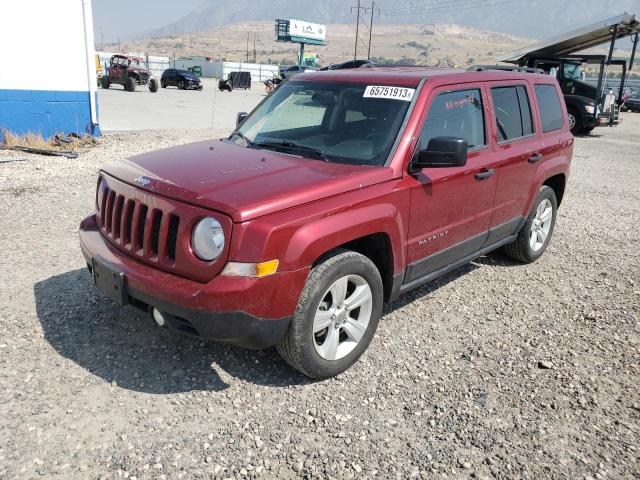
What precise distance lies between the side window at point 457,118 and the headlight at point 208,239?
1.63 metres

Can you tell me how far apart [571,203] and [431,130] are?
5.61 meters

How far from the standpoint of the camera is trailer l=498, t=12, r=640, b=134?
16500 millimetres

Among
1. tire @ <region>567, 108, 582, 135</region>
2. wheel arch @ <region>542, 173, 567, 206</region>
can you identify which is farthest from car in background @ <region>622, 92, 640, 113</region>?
wheel arch @ <region>542, 173, 567, 206</region>

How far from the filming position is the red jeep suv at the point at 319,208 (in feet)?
9.36

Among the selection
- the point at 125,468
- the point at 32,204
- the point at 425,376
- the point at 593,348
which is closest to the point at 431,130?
the point at 425,376

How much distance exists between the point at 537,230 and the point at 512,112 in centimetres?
148

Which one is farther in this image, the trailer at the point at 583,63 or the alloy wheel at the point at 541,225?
the trailer at the point at 583,63

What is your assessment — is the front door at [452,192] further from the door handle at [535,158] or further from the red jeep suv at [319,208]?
the door handle at [535,158]

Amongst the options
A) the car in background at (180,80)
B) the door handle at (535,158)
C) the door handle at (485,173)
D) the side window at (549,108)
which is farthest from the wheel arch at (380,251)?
the car in background at (180,80)

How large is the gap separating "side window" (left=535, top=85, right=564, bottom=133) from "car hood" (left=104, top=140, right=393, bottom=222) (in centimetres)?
253

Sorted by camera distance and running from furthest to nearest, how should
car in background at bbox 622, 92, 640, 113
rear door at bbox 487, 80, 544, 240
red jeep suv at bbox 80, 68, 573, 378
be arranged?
car in background at bbox 622, 92, 640, 113 < rear door at bbox 487, 80, 544, 240 < red jeep suv at bbox 80, 68, 573, 378

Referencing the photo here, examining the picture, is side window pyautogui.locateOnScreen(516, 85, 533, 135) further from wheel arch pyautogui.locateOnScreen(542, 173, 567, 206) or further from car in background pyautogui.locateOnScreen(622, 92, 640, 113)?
car in background pyautogui.locateOnScreen(622, 92, 640, 113)

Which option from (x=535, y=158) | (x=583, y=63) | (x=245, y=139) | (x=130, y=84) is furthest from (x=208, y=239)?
(x=130, y=84)

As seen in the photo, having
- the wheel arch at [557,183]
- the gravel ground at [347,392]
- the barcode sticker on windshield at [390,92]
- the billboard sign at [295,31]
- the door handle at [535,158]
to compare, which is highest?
the billboard sign at [295,31]
